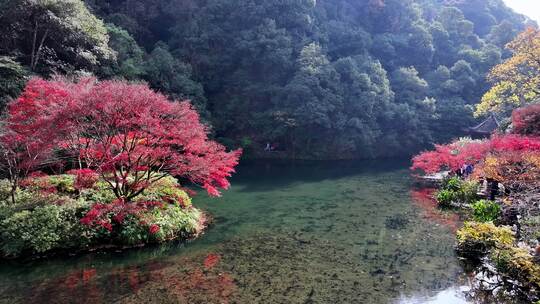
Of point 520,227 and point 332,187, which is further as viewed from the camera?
point 332,187

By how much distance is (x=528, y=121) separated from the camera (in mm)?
15430

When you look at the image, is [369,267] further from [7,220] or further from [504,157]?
[7,220]

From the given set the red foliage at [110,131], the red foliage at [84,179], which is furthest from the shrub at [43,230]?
the red foliage at [110,131]

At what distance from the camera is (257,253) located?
1075 centimetres

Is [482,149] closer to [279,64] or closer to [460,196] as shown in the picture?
[460,196]

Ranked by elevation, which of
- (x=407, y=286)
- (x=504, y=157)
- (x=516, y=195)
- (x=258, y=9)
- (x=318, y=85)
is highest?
(x=258, y=9)

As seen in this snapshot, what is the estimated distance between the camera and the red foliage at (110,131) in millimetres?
10359

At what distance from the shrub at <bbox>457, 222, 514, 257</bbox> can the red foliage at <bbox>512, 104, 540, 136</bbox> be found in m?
6.89

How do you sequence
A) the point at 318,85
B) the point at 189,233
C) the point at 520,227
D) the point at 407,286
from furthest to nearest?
the point at 318,85 → the point at 189,233 → the point at 520,227 → the point at 407,286

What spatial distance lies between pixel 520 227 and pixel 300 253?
6171 mm


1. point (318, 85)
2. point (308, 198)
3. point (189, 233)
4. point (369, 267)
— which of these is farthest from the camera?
point (318, 85)

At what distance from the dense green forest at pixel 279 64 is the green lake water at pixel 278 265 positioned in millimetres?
11434

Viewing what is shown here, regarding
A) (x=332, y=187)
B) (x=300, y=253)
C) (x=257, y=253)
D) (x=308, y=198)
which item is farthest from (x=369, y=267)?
(x=332, y=187)

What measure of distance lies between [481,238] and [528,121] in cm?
781
